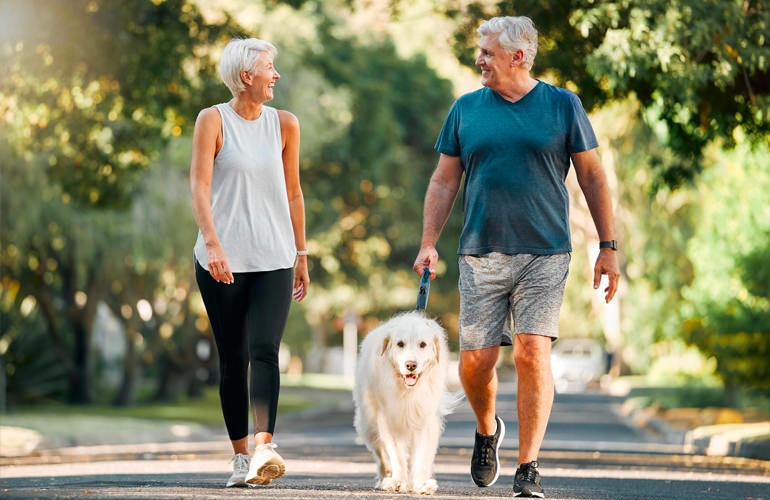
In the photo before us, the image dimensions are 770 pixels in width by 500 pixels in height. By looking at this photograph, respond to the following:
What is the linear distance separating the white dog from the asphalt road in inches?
8.6

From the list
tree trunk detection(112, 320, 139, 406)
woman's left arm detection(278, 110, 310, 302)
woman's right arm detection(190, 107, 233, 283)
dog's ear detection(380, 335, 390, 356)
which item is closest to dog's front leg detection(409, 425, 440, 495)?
dog's ear detection(380, 335, 390, 356)

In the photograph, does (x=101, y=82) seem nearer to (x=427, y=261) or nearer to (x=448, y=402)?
(x=448, y=402)

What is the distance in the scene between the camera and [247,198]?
8125 millimetres

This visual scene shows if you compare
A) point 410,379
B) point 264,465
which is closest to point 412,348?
point 410,379

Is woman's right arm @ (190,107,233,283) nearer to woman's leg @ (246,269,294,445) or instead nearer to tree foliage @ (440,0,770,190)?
woman's leg @ (246,269,294,445)

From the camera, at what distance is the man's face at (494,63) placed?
8.13 metres

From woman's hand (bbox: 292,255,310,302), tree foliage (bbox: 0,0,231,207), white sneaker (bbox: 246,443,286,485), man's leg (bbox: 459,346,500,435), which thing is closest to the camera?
white sneaker (bbox: 246,443,286,485)

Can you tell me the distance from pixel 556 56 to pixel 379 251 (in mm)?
30786

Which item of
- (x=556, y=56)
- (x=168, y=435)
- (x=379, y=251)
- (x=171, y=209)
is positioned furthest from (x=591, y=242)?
(x=556, y=56)

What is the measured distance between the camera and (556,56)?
16.9 m

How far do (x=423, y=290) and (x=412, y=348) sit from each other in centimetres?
40

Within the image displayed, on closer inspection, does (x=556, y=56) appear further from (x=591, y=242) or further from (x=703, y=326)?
(x=591, y=242)

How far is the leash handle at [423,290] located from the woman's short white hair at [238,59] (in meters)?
1.40

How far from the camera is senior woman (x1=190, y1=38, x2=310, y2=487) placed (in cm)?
802
